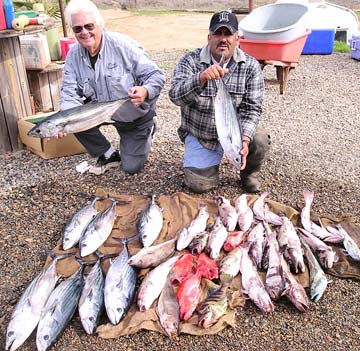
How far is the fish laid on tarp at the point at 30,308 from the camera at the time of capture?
8.33ft

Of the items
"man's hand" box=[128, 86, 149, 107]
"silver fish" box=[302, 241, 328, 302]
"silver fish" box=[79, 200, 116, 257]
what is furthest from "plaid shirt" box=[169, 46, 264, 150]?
"silver fish" box=[302, 241, 328, 302]

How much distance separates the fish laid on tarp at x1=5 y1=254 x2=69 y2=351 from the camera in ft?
8.33

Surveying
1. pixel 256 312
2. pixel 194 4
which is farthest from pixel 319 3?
pixel 194 4

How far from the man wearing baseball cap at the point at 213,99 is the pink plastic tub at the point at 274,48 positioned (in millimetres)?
3304

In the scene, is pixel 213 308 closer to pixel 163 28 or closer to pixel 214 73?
pixel 214 73

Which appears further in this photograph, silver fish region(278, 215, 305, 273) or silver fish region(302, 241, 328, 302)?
silver fish region(278, 215, 305, 273)

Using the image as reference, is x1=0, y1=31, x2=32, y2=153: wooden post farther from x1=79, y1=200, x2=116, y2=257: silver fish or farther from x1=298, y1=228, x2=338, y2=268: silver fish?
x1=298, y1=228, x2=338, y2=268: silver fish

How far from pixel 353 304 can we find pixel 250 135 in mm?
1598

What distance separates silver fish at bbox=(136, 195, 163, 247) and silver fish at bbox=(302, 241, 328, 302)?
3.74ft

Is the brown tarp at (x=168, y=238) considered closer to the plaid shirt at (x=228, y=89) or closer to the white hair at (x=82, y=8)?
the plaid shirt at (x=228, y=89)

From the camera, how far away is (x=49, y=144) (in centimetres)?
484

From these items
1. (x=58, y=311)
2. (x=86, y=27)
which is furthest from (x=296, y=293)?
(x=86, y=27)

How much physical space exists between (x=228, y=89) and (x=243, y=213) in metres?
1.08

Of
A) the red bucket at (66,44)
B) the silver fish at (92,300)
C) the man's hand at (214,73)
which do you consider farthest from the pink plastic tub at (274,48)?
the silver fish at (92,300)
